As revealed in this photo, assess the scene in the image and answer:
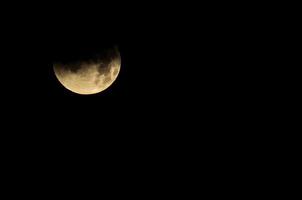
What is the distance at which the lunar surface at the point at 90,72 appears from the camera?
3682 mm

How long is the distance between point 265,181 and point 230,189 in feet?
3.40

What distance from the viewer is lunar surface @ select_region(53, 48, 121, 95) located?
3.68 metres

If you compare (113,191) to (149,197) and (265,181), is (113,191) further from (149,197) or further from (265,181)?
(265,181)

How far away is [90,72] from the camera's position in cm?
370

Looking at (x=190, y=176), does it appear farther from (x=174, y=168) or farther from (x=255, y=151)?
(x=255, y=151)

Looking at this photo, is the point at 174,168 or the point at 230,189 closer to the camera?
the point at 230,189

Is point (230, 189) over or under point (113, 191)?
under

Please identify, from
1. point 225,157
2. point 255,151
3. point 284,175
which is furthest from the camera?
point 225,157

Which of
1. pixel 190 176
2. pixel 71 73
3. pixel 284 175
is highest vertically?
pixel 190 176

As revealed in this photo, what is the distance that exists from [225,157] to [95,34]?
624 cm

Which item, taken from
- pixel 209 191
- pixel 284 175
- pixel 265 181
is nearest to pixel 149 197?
pixel 209 191

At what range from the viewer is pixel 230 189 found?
299 inches

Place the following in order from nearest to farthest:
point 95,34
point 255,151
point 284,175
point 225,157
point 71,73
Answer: point 95,34 < point 71,73 < point 284,175 < point 255,151 < point 225,157

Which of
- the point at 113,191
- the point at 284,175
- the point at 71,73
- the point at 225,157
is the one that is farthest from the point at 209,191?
the point at 71,73
